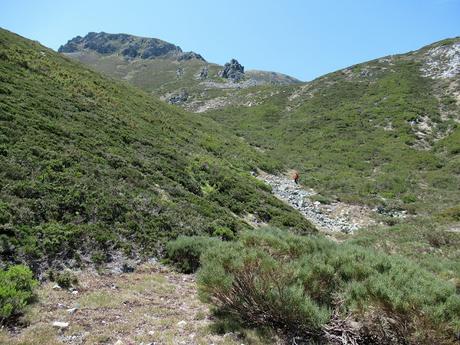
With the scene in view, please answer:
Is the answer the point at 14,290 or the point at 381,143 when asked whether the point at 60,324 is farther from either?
the point at 381,143

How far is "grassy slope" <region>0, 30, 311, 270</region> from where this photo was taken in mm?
10758

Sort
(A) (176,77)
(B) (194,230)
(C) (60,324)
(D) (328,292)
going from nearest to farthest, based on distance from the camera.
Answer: (C) (60,324)
(D) (328,292)
(B) (194,230)
(A) (176,77)

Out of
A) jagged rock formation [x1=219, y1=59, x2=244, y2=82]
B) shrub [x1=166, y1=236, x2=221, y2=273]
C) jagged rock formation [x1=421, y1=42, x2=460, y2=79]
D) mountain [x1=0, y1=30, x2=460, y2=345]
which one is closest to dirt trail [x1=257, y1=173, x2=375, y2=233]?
mountain [x1=0, y1=30, x2=460, y2=345]

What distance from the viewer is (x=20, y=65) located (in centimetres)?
2653

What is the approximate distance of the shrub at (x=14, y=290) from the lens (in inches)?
274

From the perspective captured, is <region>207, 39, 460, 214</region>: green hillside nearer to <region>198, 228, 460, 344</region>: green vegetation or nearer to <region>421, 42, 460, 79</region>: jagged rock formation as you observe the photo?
<region>421, 42, 460, 79</region>: jagged rock formation

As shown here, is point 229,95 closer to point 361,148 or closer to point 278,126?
point 278,126

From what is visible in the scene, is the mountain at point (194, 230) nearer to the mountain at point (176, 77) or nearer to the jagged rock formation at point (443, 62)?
the jagged rock formation at point (443, 62)

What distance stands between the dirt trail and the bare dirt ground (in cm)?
1386

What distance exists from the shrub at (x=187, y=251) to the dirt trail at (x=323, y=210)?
36.8ft

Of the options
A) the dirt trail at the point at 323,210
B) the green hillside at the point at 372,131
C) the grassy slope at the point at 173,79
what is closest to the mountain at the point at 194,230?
the dirt trail at the point at 323,210

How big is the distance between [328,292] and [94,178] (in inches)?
386

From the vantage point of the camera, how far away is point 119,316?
7.90 metres

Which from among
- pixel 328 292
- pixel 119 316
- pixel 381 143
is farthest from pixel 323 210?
pixel 381 143
